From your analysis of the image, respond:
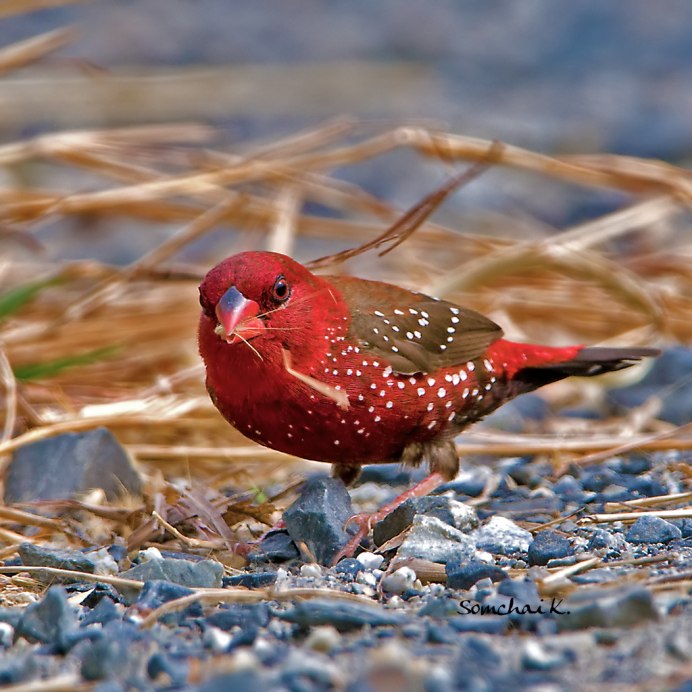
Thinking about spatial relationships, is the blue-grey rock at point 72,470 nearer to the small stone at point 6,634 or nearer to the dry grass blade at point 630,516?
the small stone at point 6,634

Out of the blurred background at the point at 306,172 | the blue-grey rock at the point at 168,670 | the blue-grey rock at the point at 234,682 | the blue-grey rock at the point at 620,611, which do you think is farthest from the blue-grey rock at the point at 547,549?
the blurred background at the point at 306,172

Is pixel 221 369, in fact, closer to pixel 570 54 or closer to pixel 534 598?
pixel 534 598

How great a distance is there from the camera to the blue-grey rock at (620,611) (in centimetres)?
245

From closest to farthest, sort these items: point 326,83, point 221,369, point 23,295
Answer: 1. point 221,369
2. point 23,295
3. point 326,83

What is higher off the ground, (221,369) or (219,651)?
(221,369)

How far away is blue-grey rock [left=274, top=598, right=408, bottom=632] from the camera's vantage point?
102 inches

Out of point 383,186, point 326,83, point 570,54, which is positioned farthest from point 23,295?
point 570,54

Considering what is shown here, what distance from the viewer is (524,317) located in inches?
263

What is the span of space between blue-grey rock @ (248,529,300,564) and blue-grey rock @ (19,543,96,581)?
0.49 metres

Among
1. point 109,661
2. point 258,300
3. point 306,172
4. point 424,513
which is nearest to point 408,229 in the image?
point 258,300

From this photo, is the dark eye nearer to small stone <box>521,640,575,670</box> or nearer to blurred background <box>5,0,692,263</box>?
small stone <box>521,640,575,670</box>

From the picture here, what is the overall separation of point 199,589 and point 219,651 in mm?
397

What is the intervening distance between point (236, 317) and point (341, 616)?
1.11m

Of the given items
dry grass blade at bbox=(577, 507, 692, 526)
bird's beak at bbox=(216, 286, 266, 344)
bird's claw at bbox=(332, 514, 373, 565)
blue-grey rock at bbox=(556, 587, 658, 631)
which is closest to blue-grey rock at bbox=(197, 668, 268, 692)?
blue-grey rock at bbox=(556, 587, 658, 631)
